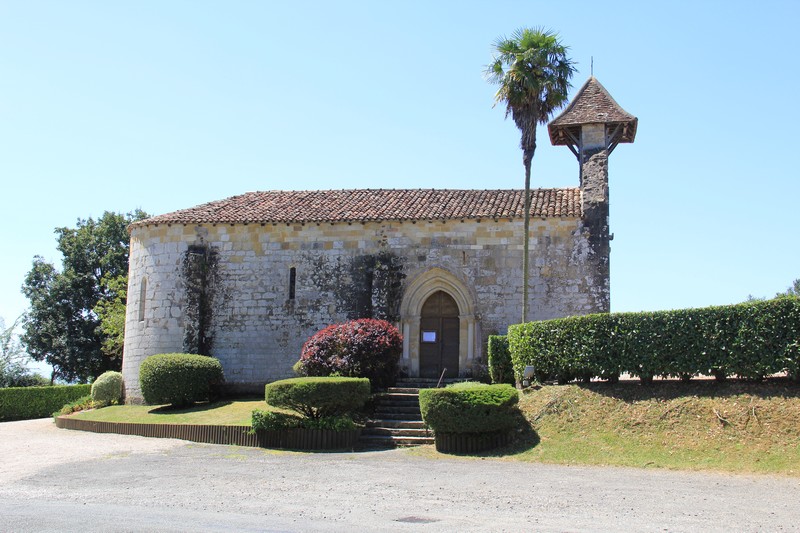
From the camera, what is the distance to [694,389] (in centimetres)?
1683

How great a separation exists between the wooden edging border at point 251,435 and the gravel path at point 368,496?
1.33 metres

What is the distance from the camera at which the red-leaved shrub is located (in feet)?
69.7

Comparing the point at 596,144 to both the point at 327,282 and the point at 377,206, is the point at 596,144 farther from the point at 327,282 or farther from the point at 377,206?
the point at 327,282

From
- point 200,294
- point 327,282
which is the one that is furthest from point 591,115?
point 200,294

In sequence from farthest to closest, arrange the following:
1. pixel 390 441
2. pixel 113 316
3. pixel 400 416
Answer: pixel 113 316
pixel 400 416
pixel 390 441

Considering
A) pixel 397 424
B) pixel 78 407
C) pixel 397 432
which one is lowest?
pixel 78 407

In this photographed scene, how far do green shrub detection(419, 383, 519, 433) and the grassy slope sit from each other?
846 millimetres

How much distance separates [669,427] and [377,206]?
13.4m

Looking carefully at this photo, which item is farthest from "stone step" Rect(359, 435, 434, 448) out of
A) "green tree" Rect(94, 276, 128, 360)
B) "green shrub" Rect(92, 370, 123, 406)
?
"green tree" Rect(94, 276, 128, 360)

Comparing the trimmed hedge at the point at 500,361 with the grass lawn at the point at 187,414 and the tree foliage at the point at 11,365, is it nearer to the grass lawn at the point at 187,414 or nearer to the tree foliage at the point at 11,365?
the grass lawn at the point at 187,414

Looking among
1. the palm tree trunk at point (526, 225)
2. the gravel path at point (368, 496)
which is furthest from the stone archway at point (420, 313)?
the gravel path at point (368, 496)

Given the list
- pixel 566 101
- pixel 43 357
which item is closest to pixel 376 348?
pixel 566 101

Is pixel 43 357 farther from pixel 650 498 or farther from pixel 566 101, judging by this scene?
pixel 650 498

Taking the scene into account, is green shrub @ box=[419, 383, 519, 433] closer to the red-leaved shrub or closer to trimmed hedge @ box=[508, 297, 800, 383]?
trimmed hedge @ box=[508, 297, 800, 383]
